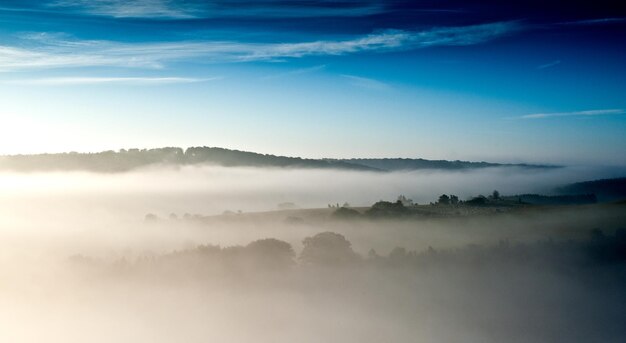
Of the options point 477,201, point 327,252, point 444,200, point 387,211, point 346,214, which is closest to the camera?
point 327,252

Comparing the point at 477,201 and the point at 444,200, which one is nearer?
the point at 477,201

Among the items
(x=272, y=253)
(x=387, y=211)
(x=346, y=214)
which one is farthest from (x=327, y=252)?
(x=387, y=211)

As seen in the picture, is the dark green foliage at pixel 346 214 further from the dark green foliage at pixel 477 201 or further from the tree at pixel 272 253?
the tree at pixel 272 253

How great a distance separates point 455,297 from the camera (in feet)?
331

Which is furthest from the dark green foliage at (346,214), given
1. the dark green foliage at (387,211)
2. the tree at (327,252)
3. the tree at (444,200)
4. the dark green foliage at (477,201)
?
the tree at (327,252)

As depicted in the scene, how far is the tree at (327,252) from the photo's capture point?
108562mm

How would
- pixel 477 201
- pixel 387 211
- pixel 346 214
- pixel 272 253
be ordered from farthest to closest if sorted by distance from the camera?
pixel 477 201
pixel 387 211
pixel 346 214
pixel 272 253

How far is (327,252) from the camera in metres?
110

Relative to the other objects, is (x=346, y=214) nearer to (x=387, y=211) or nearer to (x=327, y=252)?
(x=387, y=211)

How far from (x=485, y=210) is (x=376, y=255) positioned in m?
46.8

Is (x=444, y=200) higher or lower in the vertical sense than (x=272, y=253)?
higher

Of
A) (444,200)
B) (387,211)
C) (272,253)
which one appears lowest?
(272,253)

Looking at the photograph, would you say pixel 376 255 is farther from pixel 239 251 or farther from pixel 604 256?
pixel 604 256

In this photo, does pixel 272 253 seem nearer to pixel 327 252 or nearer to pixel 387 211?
pixel 327 252
